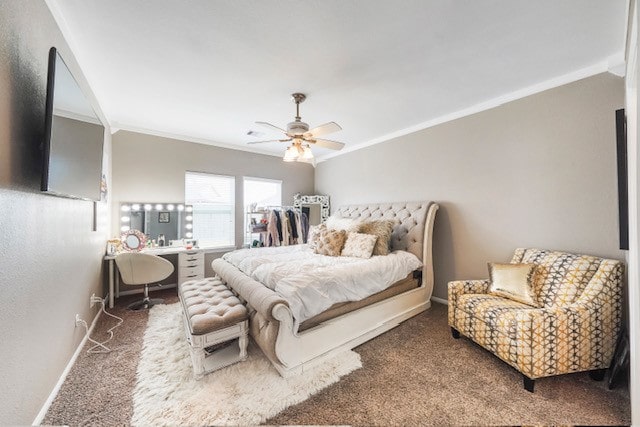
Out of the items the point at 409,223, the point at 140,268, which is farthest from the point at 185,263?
the point at 409,223

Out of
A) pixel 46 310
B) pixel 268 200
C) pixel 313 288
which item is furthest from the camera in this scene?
pixel 268 200

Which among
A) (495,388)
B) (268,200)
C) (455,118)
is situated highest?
(455,118)

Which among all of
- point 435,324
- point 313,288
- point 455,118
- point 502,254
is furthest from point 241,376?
point 455,118

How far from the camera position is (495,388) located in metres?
1.73

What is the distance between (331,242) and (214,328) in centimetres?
175

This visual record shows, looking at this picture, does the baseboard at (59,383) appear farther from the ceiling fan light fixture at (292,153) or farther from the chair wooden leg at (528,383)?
the chair wooden leg at (528,383)

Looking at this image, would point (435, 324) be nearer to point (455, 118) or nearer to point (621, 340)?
point (621, 340)

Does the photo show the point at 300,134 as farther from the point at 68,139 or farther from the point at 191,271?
the point at 191,271

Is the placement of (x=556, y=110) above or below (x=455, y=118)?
below

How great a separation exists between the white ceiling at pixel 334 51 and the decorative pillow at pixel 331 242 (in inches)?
64.8

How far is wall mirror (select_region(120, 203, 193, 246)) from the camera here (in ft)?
12.4

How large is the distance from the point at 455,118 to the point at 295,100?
2143 mm

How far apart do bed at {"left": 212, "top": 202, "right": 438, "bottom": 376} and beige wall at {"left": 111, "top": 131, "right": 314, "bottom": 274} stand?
1.96 m

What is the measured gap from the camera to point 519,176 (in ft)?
8.72
